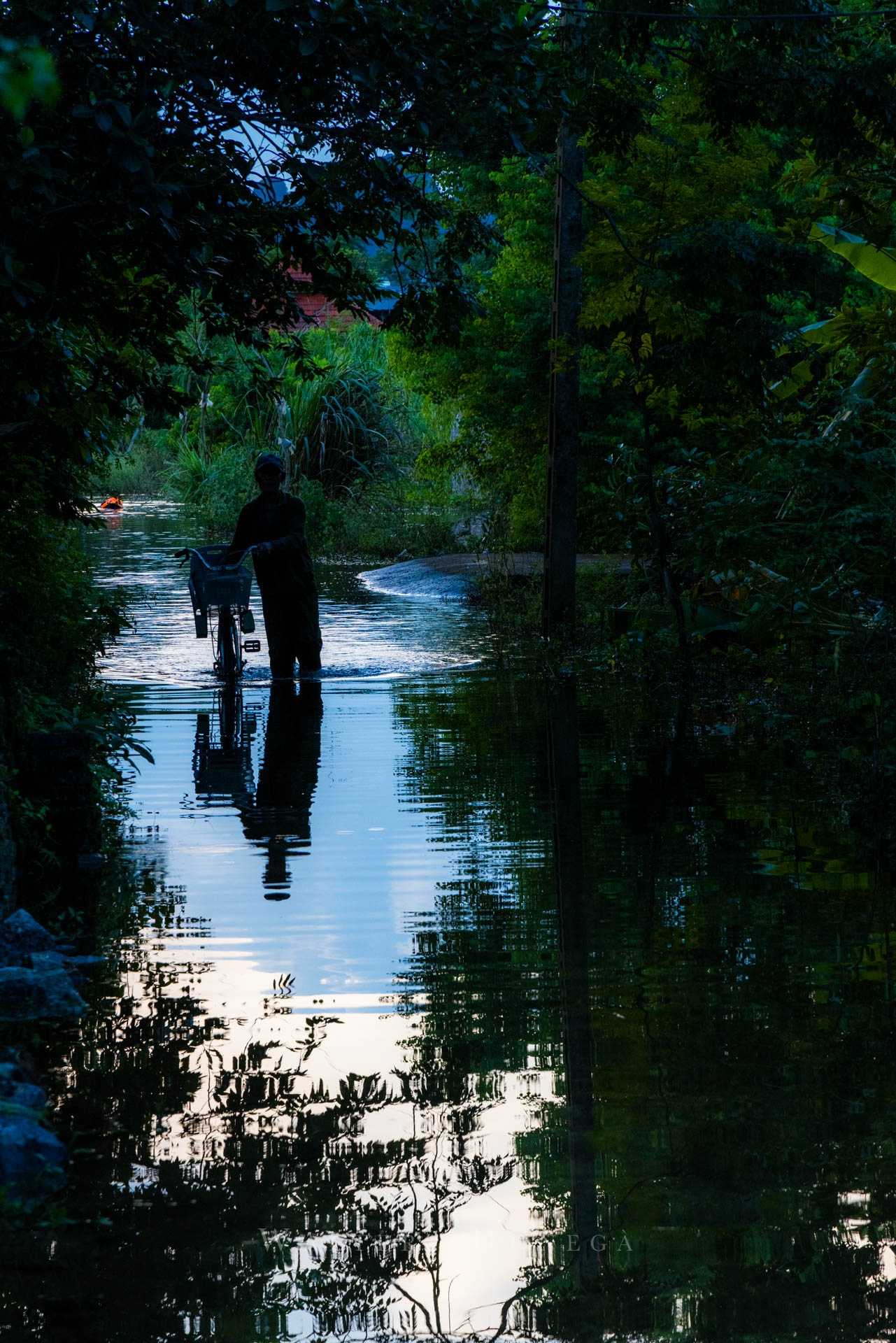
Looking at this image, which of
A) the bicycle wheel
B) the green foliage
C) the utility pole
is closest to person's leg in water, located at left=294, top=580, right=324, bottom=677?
the bicycle wheel

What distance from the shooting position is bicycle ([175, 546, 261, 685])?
14453 mm

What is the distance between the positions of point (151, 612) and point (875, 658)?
1434cm

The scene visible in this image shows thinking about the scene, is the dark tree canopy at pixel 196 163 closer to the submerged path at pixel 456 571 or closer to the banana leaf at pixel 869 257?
the banana leaf at pixel 869 257

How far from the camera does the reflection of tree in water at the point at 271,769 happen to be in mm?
8812

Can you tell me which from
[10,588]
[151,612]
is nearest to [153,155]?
[10,588]

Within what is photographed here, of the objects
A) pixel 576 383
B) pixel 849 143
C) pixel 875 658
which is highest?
pixel 849 143

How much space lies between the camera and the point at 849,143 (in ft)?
49.2

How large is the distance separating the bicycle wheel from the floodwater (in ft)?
15.5

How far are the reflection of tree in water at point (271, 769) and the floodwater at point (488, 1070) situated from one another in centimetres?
6

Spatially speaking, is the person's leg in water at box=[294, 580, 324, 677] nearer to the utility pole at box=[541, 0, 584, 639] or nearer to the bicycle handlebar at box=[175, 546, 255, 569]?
the bicycle handlebar at box=[175, 546, 255, 569]

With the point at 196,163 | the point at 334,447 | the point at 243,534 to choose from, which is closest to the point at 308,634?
the point at 243,534

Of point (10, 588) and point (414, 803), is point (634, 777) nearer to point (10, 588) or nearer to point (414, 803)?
point (414, 803)

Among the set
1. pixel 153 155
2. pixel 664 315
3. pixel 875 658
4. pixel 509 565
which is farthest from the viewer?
pixel 509 565

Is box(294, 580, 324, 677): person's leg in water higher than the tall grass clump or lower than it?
lower
